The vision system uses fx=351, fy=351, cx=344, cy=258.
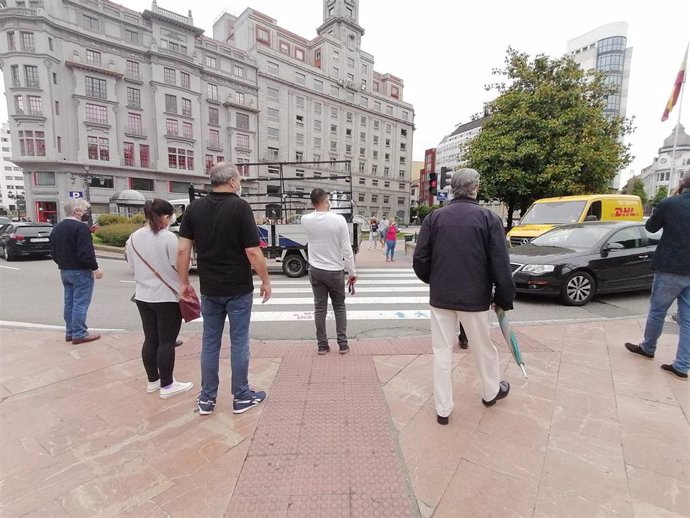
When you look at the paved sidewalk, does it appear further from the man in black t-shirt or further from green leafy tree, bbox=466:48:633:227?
green leafy tree, bbox=466:48:633:227

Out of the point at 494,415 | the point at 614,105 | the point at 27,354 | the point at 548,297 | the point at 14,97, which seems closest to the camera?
the point at 494,415

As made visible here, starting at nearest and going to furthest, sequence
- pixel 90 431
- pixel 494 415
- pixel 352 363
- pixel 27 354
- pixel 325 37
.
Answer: pixel 90 431
pixel 494 415
pixel 352 363
pixel 27 354
pixel 325 37

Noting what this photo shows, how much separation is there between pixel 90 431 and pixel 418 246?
2.91 m

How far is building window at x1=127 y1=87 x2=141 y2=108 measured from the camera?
35594mm

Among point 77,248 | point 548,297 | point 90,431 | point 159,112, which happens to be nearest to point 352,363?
point 90,431

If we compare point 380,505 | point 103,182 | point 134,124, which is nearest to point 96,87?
point 134,124

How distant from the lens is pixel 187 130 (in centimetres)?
3912

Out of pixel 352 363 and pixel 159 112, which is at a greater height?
pixel 159 112

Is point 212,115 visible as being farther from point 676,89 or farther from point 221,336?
point 221,336

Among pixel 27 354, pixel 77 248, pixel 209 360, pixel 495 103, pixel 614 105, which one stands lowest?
pixel 27 354

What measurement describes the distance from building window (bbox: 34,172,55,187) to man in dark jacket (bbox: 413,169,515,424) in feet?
135

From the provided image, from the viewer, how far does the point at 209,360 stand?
2898 mm

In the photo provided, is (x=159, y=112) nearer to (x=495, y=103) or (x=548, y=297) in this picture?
(x=495, y=103)

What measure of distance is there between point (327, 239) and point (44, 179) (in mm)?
40292
